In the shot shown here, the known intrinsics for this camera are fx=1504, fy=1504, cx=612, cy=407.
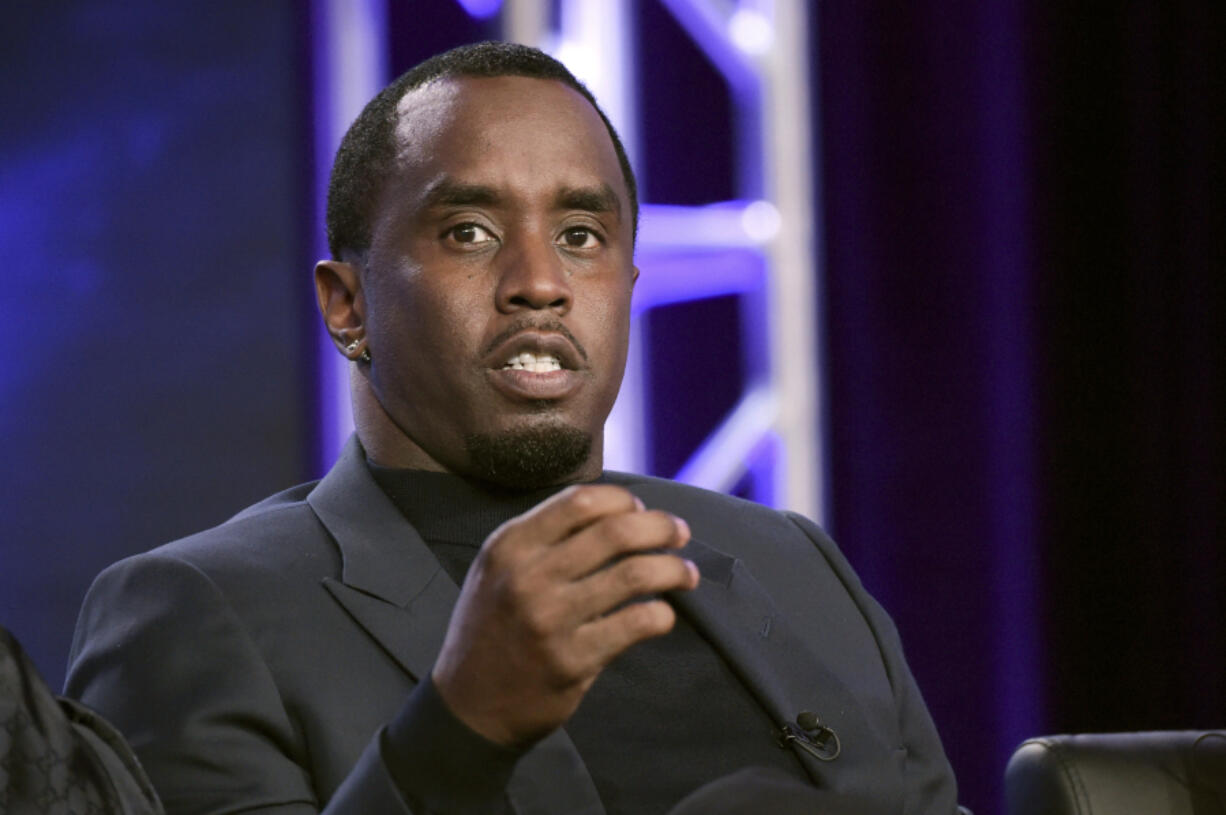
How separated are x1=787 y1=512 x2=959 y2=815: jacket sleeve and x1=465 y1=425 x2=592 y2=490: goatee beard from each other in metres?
0.38

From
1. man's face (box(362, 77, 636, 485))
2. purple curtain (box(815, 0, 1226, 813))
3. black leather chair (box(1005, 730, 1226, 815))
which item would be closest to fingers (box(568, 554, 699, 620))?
man's face (box(362, 77, 636, 485))

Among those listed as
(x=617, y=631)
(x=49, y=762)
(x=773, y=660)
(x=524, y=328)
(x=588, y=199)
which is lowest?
(x=773, y=660)

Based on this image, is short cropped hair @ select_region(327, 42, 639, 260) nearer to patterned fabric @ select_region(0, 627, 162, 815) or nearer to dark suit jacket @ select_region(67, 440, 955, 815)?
dark suit jacket @ select_region(67, 440, 955, 815)

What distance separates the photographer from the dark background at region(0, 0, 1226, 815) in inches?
111

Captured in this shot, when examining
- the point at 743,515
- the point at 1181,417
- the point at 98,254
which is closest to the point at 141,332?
the point at 98,254

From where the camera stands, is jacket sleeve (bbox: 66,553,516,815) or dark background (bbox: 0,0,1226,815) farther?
dark background (bbox: 0,0,1226,815)

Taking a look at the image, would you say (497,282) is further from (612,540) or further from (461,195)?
(612,540)

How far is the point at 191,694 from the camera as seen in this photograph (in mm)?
1214

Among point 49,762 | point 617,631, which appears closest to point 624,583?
point 617,631

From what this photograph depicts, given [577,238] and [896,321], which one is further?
[896,321]

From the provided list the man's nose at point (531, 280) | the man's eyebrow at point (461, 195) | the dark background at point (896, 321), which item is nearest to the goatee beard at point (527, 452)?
the man's nose at point (531, 280)

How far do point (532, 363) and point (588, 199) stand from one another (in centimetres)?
17

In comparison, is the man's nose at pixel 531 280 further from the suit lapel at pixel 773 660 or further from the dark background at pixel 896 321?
the dark background at pixel 896 321

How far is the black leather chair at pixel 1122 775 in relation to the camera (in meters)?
1.45
